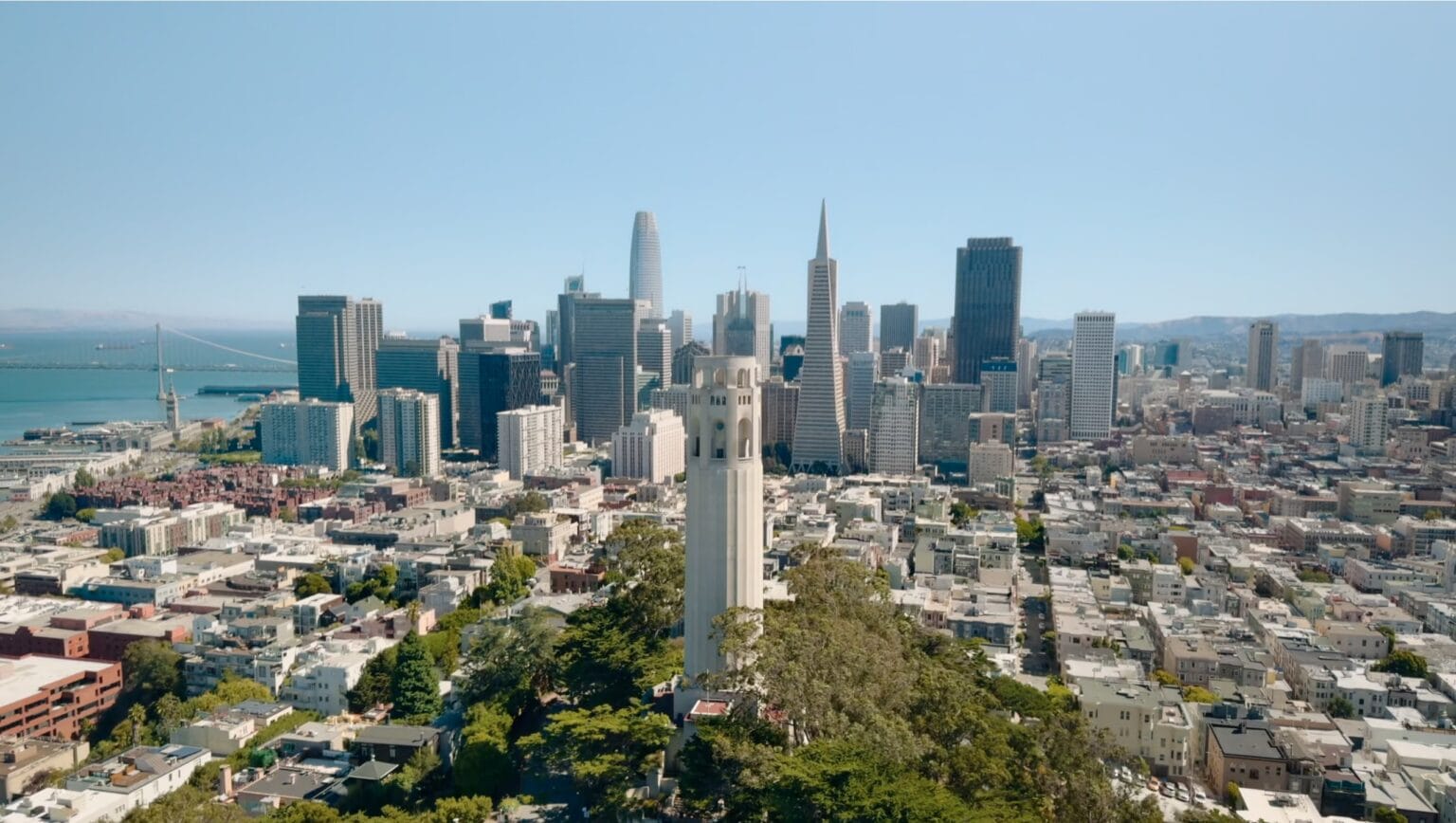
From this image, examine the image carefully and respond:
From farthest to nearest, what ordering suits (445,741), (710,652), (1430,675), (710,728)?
(1430,675)
(445,741)
(710,652)
(710,728)

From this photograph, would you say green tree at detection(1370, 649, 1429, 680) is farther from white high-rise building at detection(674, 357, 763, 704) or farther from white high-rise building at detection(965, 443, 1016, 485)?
white high-rise building at detection(965, 443, 1016, 485)

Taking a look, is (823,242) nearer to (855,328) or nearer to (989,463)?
(989,463)

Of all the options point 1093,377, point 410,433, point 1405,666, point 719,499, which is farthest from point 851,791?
point 1093,377

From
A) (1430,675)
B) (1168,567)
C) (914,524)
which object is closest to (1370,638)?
(1430,675)

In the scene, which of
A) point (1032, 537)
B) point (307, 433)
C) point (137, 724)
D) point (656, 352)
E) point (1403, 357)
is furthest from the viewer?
point (656, 352)

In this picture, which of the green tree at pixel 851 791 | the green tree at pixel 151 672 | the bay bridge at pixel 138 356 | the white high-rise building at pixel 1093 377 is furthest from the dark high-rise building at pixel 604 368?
the bay bridge at pixel 138 356

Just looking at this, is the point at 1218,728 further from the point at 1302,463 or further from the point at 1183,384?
the point at 1183,384

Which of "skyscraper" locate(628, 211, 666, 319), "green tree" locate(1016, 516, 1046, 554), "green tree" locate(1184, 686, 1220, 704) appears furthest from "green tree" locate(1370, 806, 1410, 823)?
"skyscraper" locate(628, 211, 666, 319)
